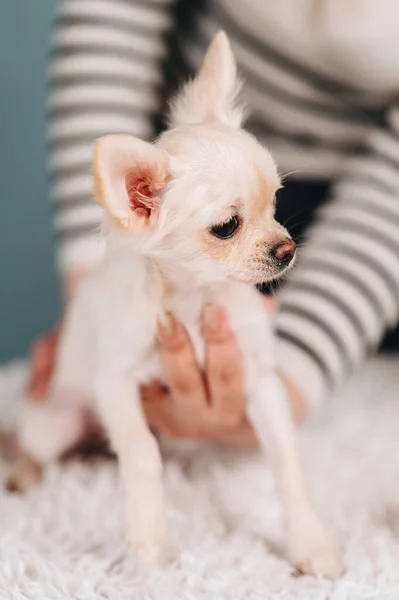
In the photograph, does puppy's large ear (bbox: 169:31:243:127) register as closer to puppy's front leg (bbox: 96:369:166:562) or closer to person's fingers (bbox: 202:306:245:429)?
person's fingers (bbox: 202:306:245:429)

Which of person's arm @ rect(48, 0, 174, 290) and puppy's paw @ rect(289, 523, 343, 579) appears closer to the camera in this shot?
puppy's paw @ rect(289, 523, 343, 579)

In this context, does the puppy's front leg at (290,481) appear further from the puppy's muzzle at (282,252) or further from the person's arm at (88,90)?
the person's arm at (88,90)

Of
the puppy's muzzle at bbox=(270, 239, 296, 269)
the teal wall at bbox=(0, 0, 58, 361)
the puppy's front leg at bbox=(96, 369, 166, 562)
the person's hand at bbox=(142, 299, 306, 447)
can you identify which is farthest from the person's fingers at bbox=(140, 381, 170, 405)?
the teal wall at bbox=(0, 0, 58, 361)

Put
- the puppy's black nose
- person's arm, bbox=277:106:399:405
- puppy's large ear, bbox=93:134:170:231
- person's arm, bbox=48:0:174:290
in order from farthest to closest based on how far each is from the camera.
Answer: person's arm, bbox=48:0:174:290
person's arm, bbox=277:106:399:405
the puppy's black nose
puppy's large ear, bbox=93:134:170:231

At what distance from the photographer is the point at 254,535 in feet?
3.04

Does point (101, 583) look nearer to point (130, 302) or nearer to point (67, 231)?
point (130, 302)

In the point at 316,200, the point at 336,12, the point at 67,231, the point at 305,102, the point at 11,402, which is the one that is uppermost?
the point at 336,12

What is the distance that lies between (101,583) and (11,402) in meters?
0.66

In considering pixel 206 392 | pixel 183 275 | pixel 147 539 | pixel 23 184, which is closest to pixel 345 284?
pixel 206 392

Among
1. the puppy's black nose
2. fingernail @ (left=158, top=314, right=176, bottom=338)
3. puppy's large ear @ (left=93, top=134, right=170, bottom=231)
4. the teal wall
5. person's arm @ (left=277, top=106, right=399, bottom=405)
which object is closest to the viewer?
puppy's large ear @ (left=93, top=134, right=170, bottom=231)

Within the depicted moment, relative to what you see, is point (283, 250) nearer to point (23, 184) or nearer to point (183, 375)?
point (183, 375)

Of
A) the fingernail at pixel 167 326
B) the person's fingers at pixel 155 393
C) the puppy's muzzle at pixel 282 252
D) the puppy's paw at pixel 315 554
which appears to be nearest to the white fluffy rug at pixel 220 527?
the puppy's paw at pixel 315 554

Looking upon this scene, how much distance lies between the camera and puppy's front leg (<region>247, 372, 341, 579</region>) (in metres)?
0.84

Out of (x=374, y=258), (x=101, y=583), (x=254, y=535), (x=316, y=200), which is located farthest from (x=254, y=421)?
(x=316, y=200)
